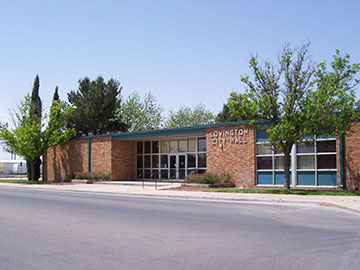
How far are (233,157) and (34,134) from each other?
18.8 metres

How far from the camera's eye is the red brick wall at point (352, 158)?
797 inches

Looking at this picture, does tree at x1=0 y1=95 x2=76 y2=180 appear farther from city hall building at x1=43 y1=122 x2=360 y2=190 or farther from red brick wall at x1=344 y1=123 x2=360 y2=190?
red brick wall at x1=344 y1=123 x2=360 y2=190

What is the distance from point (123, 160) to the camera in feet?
111

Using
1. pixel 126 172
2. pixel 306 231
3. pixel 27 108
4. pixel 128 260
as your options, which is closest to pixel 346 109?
pixel 306 231

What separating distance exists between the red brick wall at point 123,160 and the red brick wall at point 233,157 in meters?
9.86

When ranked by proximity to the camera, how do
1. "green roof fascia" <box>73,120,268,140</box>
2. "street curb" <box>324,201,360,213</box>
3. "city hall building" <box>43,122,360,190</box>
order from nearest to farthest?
"street curb" <box>324,201,360,213</box> → "city hall building" <box>43,122,360,190</box> → "green roof fascia" <box>73,120,268,140</box>

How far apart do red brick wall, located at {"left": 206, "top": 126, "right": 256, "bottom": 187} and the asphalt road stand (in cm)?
1107

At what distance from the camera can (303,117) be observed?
19.0 meters

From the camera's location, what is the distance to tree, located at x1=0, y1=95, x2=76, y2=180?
35344 mm

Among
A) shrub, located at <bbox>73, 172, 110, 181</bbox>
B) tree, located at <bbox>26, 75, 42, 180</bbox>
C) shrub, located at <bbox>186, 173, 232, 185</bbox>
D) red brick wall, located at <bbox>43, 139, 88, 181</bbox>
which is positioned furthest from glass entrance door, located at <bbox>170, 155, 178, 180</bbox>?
tree, located at <bbox>26, 75, 42, 180</bbox>

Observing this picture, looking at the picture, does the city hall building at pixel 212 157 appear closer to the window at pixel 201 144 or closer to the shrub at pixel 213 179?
the window at pixel 201 144

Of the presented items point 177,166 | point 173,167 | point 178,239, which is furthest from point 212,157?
point 178,239

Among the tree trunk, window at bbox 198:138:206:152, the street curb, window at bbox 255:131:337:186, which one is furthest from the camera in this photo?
window at bbox 198:138:206:152

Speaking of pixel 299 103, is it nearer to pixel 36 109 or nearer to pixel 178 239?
pixel 178 239
